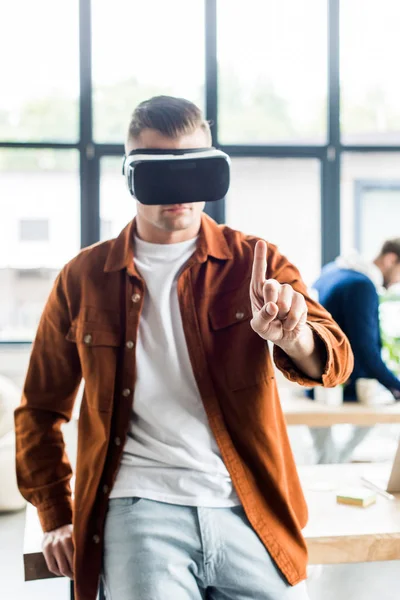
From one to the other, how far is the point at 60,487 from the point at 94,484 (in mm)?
144

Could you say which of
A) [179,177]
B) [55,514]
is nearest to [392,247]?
[179,177]

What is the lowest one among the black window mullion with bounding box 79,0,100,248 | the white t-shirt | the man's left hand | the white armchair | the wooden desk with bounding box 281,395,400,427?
the white armchair

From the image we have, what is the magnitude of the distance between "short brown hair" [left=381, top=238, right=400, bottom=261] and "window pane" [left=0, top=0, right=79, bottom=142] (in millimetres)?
2332

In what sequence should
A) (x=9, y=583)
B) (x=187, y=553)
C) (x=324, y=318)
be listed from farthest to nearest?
(x=9, y=583) → (x=324, y=318) → (x=187, y=553)

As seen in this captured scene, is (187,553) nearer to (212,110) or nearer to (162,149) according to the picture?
(162,149)

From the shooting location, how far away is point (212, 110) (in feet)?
16.2

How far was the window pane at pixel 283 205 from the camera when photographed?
16.8 ft

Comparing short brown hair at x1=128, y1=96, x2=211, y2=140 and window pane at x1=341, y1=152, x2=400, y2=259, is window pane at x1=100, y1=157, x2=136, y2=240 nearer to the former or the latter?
window pane at x1=341, y1=152, x2=400, y2=259

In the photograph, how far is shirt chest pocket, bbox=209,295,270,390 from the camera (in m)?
1.28

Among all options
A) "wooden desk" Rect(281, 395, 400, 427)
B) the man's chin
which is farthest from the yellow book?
"wooden desk" Rect(281, 395, 400, 427)

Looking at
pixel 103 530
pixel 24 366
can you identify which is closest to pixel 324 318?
pixel 103 530

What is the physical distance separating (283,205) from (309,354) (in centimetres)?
409

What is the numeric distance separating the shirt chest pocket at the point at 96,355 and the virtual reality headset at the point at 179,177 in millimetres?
259

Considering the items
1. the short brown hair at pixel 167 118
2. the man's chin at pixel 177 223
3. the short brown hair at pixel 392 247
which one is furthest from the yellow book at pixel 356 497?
the short brown hair at pixel 392 247
